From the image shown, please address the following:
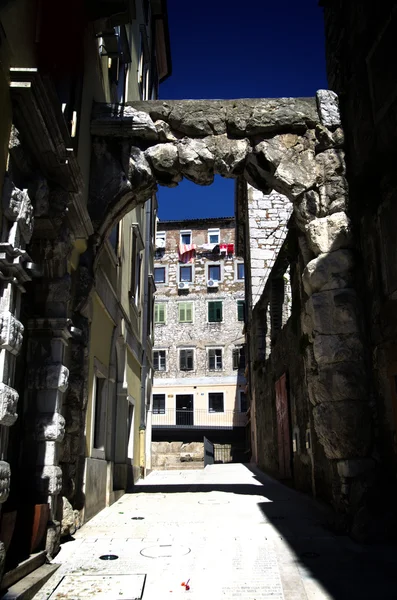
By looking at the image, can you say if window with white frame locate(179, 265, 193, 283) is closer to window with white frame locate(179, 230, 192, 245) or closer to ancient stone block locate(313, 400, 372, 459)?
window with white frame locate(179, 230, 192, 245)

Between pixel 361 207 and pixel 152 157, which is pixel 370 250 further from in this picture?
pixel 152 157

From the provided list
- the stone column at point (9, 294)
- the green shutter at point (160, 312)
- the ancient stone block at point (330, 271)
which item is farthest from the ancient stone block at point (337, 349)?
the green shutter at point (160, 312)

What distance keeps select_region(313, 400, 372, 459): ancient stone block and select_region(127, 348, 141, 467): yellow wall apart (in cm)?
589

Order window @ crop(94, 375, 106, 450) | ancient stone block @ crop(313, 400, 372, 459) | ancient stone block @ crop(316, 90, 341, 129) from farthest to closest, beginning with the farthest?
window @ crop(94, 375, 106, 450) → ancient stone block @ crop(316, 90, 341, 129) → ancient stone block @ crop(313, 400, 372, 459)

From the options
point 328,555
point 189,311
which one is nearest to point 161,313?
point 189,311

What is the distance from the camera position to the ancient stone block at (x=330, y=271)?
668 cm

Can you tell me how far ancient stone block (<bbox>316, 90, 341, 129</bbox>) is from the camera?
7.34 meters

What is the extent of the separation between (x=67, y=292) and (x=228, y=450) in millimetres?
22165

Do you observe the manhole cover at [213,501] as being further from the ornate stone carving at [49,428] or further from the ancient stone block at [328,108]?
the ancient stone block at [328,108]

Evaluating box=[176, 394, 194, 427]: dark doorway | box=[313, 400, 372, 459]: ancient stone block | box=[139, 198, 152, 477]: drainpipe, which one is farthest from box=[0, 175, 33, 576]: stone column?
box=[176, 394, 194, 427]: dark doorway

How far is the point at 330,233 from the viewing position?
6910 millimetres

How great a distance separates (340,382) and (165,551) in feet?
9.24

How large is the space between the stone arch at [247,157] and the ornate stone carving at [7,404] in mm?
3783

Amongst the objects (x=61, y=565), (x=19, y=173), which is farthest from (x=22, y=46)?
(x=61, y=565)
